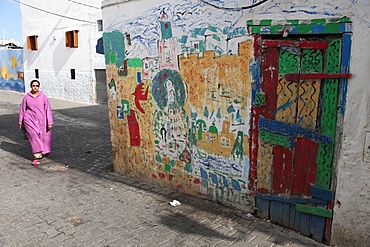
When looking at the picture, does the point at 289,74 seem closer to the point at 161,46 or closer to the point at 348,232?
the point at 348,232

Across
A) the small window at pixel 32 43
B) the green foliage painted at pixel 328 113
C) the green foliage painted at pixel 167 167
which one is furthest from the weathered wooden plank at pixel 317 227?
the small window at pixel 32 43

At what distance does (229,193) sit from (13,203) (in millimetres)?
3042

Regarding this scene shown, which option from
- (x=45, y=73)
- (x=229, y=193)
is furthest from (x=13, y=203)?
(x=45, y=73)

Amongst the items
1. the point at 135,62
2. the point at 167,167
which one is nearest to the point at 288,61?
the point at 167,167

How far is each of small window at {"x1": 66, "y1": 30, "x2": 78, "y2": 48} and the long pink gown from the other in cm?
990

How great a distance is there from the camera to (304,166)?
365 centimetres

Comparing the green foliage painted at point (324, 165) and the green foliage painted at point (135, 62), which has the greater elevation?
the green foliage painted at point (135, 62)

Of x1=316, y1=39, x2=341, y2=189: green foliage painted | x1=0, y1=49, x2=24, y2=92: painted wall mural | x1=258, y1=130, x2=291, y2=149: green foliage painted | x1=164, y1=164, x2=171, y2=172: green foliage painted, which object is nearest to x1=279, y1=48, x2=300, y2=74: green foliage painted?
x1=316, y1=39, x2=341, y2=189: green foliage painted

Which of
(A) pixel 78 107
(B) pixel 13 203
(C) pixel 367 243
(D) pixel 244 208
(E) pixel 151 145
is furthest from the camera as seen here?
(A) pixel 78 107

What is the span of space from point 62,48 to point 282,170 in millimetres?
15739

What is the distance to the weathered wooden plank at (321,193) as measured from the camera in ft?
11.5

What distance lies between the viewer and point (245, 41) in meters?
3.92

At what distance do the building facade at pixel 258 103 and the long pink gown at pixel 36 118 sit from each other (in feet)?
7.05

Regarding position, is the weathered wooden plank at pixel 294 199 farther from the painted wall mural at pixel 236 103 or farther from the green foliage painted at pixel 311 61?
the green foliage painted at pixel 311 61
